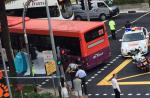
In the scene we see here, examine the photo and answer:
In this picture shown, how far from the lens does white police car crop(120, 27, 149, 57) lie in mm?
31812

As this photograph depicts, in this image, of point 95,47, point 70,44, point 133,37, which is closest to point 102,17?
point 133,37

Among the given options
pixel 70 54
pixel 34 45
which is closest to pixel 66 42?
pixel 70 54

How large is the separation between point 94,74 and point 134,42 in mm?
3905

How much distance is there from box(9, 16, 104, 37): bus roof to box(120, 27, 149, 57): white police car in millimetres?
2225

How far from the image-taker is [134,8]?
51812 mm

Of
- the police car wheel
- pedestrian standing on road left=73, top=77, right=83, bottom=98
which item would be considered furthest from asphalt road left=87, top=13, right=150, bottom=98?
the police car wheel

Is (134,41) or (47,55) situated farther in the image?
(134,41)

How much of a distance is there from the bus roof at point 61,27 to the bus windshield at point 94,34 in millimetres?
254

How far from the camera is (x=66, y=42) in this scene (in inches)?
1216

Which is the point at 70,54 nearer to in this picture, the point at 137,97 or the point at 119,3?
the point at 137,97

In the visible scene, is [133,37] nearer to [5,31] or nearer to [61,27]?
[61,27]

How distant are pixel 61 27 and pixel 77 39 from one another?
2.04 metres

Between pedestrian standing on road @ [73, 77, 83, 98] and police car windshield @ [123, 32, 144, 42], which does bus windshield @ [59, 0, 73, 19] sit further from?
pedestrian standing on road @ [73, 77, 83, 98]

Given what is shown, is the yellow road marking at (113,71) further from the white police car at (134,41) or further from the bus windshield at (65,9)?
the bus windshield at (65,9)
